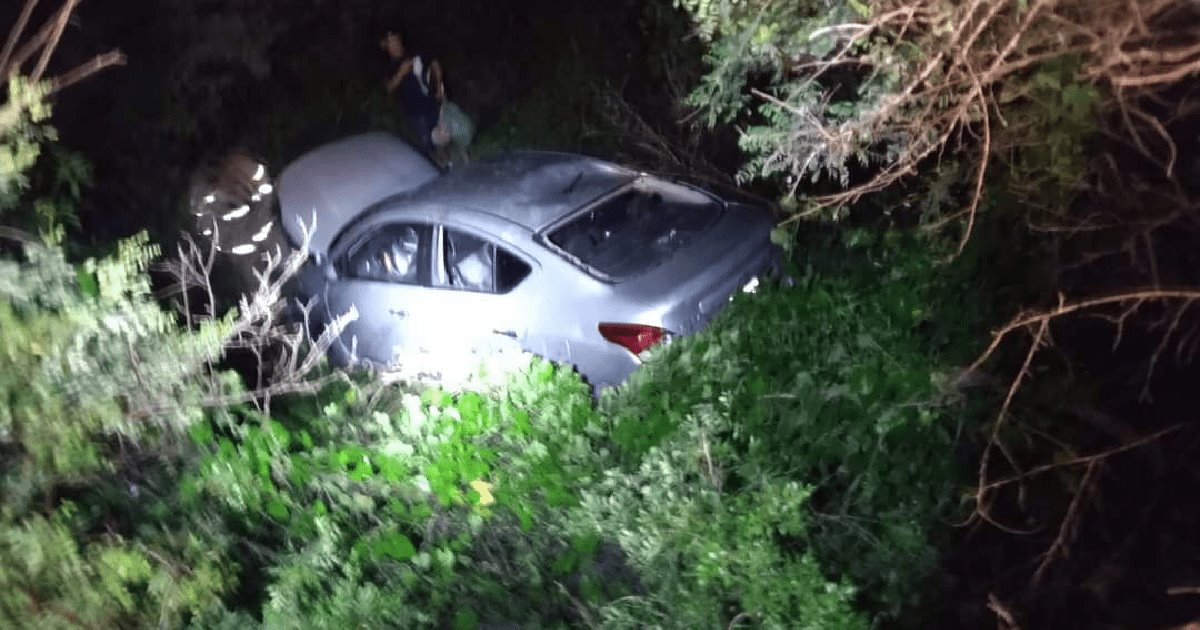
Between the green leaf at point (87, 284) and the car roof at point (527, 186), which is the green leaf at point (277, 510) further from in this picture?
the car roof at point (527, 186)

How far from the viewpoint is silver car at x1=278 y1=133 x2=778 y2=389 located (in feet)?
15.7

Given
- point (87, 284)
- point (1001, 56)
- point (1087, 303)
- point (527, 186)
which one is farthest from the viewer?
point (527, 186)

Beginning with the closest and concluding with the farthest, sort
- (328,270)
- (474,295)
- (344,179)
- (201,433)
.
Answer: (201,433), (474,295), (328,270), (344,179)

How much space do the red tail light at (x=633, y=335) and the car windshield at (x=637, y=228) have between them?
0.31 metres

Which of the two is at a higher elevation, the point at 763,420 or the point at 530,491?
the point at 763,420

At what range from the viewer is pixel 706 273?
4.86m

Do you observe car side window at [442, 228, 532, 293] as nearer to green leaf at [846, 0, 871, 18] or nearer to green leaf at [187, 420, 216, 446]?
green leaf at [187, 420, 216, 446]

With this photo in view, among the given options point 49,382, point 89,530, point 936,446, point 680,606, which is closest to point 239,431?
point 89,530

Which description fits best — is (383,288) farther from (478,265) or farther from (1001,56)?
(1001,56)

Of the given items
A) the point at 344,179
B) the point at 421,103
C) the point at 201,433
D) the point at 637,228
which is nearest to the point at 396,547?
the point at 201,433

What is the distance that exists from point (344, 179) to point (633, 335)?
3402 mm

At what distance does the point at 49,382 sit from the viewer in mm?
3002

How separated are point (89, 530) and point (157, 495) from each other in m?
0.50

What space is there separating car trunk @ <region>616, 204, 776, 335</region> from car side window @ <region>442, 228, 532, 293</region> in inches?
25.9
